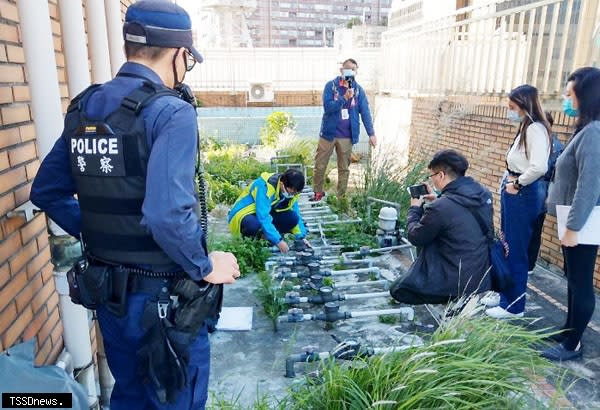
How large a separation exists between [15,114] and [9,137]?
0.12 meters

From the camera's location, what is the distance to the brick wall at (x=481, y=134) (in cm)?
486

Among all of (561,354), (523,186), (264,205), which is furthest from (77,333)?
(523,186)

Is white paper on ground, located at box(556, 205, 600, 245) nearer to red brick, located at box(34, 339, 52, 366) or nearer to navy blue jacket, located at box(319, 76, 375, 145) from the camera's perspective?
red brick, located at box(34, 339, 52, 366)

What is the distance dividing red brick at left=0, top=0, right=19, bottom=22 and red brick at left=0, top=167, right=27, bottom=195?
24.6 inches

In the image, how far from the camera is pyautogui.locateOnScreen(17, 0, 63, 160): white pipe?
1829mm

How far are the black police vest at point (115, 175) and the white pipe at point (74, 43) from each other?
27.0 inches

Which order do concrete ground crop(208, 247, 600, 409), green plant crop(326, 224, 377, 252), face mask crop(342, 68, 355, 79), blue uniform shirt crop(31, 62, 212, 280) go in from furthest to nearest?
1. face mask crop(342, 68, 355, 79)
2. green plant crop(326, 224, 377, 252)
3. concrete ground crop(208, 247, 600, 409)
4. blue uniform shirt crop(31, 62, 212, 280)

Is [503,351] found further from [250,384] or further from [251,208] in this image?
[251,208]

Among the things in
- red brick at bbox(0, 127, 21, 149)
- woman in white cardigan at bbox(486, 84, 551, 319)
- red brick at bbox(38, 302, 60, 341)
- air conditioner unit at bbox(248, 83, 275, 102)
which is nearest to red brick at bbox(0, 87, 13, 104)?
red brick at bbox(0, 127, 21, 149)

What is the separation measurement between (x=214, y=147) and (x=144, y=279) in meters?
8.84

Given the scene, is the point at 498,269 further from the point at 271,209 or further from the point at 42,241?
the point at 42,241

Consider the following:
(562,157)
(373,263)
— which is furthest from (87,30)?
(373,263)

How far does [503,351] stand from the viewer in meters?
2.27

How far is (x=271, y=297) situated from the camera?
378 cm
